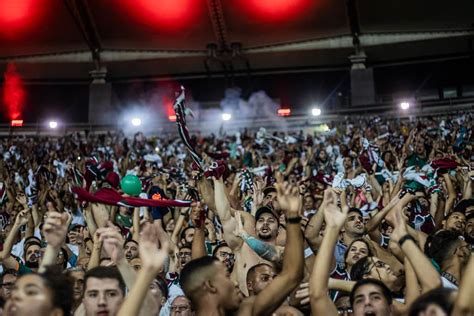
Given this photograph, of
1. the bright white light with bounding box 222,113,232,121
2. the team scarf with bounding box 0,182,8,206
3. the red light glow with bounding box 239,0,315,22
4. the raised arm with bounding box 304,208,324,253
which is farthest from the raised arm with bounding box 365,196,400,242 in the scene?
the red light glow with bounding box 239,0,315,22

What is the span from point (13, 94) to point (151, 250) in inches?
1129

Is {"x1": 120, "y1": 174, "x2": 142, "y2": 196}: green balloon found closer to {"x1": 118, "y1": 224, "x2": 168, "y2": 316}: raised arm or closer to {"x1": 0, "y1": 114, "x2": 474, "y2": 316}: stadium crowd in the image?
{"x1": 0, "y1": 114, "x2": 474, "y2": 316}: stadium crowd

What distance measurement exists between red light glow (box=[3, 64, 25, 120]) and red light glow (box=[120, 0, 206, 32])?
711 centimetres

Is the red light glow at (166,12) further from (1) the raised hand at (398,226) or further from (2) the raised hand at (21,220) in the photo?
(1) the raised hand at (398,226)

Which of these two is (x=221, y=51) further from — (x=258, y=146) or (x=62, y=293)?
(x=62, y=293)

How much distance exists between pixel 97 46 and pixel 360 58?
12.0m

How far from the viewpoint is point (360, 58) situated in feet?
86.2

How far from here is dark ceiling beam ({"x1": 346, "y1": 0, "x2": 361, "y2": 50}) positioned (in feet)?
81.9

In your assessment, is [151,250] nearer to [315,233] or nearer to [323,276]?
[323,276]

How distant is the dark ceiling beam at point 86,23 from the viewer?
2566cm

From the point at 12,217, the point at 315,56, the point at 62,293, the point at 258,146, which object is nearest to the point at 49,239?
the point at 62,293

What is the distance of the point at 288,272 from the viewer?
11.1 feet

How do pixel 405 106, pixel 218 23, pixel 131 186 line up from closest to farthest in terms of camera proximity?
pixel 131 186
pixel 405 106
pixel 218 23

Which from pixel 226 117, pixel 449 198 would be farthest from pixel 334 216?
pixel 226 117
